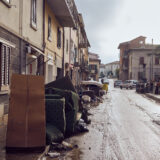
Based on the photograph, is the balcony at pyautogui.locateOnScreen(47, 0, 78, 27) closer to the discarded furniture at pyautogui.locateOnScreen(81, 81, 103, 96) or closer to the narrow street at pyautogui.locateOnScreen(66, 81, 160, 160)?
the discarded furniture at pyautogui.locateOnScreen(81, 81, 103, 96)

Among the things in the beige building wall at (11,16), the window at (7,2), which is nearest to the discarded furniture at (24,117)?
the beige building wall at (11,16)

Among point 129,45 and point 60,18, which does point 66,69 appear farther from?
point 129,45

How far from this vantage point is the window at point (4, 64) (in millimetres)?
8203

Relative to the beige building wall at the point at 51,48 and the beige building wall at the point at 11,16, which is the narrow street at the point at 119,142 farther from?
the beige building wall at the point at 51,48

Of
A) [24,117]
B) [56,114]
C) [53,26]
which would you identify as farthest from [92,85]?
[24,117]

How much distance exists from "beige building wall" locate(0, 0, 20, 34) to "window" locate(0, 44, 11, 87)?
2.21 ft

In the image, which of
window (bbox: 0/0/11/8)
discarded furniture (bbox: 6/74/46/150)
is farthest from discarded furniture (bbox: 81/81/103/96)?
discarded furniture (bbox: 6/74/46/150)

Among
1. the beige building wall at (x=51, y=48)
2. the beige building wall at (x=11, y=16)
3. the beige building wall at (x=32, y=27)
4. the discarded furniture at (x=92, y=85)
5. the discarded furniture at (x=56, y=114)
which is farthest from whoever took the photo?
the discarded furniture at (x=92, y=85)

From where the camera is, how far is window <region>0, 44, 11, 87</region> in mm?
8203

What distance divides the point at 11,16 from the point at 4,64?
1.69 meters

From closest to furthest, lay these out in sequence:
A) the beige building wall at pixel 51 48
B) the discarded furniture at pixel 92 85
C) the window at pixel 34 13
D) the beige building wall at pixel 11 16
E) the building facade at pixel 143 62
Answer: the beige building wall at pixel 11 16 < the window at pixel 34 13 < the beige building wall at pixel 51 48 < the discarded furniture at pixel 92 85 < the building facade at pixel 143 62

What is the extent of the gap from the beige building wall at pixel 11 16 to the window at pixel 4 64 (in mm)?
673

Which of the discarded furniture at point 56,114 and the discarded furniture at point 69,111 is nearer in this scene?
the discarded furniture at point 56,114

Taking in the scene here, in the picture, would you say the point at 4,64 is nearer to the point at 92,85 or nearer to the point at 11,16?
the point at 11,16
